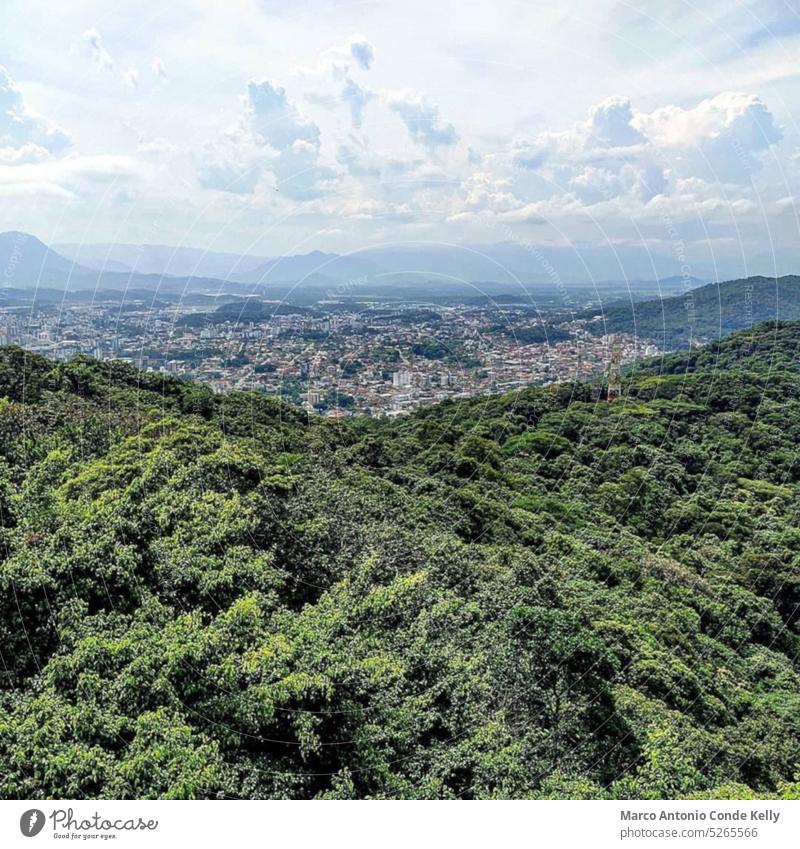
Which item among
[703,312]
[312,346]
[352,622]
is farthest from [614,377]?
[352,622]

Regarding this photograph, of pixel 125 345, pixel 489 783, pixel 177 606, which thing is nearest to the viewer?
pixel 489 783

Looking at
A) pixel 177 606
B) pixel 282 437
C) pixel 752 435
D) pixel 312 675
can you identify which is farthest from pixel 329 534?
pixel 752 435

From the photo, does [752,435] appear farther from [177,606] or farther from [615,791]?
[177,606]

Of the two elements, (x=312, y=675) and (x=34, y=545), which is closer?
(x=312, y=675)

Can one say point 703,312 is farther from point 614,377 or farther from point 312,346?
point 312,346

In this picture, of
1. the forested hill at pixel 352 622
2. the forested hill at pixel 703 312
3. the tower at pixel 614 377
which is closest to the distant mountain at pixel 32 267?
the forested hill at pixel 352 622

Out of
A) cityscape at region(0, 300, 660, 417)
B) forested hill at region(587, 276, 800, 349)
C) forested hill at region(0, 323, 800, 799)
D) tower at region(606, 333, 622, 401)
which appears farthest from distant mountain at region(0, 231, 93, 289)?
forested hill at region(587, 276, 800, 349)

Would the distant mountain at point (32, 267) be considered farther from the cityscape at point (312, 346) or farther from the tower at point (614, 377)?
the tower at point (614, 377)
